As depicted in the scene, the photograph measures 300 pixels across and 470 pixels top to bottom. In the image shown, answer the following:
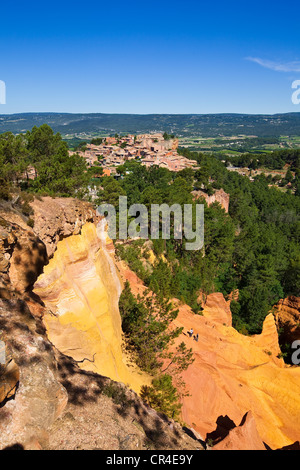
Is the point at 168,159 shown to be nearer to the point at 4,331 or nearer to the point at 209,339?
the point at 209,339

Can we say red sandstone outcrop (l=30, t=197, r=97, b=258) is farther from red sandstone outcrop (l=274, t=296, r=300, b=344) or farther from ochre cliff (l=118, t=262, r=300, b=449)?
red sandstone outcrop (l=274, t=296, r=300, b=344)

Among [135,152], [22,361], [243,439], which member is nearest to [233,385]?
[243,439]

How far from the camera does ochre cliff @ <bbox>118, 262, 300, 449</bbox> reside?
46.3 feet

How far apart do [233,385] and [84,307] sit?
11.4 metres

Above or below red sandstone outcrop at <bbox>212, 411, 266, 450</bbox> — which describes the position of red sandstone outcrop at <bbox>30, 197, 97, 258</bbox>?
above

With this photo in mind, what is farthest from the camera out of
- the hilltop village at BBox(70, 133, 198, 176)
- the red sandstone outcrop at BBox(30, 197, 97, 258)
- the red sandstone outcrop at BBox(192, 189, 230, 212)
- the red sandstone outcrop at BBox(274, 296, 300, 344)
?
the hilltop village at BBox(70, 133, 198, 176)

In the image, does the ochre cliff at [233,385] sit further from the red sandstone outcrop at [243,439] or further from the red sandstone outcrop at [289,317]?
the red sandstone outcrop at [289,317]

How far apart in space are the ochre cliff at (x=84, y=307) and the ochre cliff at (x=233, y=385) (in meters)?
3.82

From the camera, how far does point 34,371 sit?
603cm

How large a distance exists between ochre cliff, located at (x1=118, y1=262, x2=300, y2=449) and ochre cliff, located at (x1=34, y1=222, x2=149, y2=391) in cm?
382

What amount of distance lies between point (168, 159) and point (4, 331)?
71.2 meters

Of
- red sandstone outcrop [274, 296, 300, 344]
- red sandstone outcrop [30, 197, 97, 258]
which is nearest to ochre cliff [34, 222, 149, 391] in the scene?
red sandstone outcrop [30, 197, 97, 258]

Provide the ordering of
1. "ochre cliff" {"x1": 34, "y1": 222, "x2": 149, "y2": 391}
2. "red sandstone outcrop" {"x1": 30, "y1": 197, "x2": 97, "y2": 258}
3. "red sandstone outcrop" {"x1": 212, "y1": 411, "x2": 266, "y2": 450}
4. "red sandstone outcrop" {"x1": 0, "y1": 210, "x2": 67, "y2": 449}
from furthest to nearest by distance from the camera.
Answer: "red sandstone outcrop" {"x1": 212, "y1": 411, "x2": 266, "y2": 450} < "ochre cliff" {"x1": 34, "y1": 222, "x2": 149, "y2": 391} < "red sandstone outcrop" {"x1": 30, "y1": 197, "x2": 97, "y2": 258} < "red sandstone outcrop" {"x1": 0, "y1": 210, "x2": 67, "y2": 449}

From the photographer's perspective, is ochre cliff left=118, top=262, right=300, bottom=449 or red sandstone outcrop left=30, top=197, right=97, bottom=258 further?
ochre cliff left=118, top=262, right=300, bottom=449
